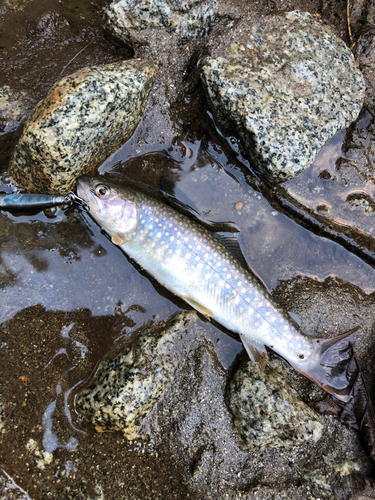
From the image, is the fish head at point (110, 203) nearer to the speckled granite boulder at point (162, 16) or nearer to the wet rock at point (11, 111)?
the wet rock at point (11, 111)

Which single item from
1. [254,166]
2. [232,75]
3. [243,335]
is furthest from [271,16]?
[243,335]

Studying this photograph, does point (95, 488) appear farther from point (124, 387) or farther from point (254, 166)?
point (254, 166)

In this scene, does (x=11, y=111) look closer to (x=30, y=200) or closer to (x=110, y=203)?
(x=30, y=200)

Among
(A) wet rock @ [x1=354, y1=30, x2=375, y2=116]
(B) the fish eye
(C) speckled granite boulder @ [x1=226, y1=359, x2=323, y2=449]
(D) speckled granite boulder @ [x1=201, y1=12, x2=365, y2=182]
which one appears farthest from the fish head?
(A) wet rock @ [x1=354, y1=30, x2=375, y2=116]

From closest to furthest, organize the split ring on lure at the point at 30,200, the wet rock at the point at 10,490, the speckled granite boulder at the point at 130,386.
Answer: the wet rock at the point at 10,490 → the speckled granite boulder at the point at 130,386 → the split ring on lure at the point at 30,200

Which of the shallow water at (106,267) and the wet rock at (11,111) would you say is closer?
the shallow water at (106,267)

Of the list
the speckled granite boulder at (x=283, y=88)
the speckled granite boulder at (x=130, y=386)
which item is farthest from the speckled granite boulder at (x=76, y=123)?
the speckled granite boulder at (x=130, y=386)
